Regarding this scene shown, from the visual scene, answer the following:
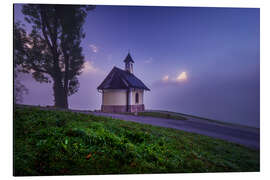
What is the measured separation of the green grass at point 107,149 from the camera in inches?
143

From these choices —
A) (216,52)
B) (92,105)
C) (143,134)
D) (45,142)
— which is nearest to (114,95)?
(92,105)

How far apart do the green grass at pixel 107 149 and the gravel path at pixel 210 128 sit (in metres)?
Result: 0.27

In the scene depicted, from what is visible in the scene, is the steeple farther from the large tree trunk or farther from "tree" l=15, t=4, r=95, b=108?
the large tree trunk

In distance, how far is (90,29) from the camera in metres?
5.10

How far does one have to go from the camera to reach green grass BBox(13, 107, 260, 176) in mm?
3633

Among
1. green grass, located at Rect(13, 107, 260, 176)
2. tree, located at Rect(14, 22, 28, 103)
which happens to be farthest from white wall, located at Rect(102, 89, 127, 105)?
tree, located at Rect(14, 22, 28, 103)

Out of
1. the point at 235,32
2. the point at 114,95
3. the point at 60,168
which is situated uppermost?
the point at 235,32

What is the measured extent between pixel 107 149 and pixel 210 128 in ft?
13.3

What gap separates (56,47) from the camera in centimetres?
529

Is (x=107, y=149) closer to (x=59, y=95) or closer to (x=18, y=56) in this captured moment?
(x=59, y=95)

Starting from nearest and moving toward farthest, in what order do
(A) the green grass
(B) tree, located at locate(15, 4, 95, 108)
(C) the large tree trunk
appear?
(A) the green grass, (B) tree, located at locate(15, 4, 95, 108), (C) the large tree trunk

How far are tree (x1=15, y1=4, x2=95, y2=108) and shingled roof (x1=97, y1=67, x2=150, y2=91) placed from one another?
3.44ft
